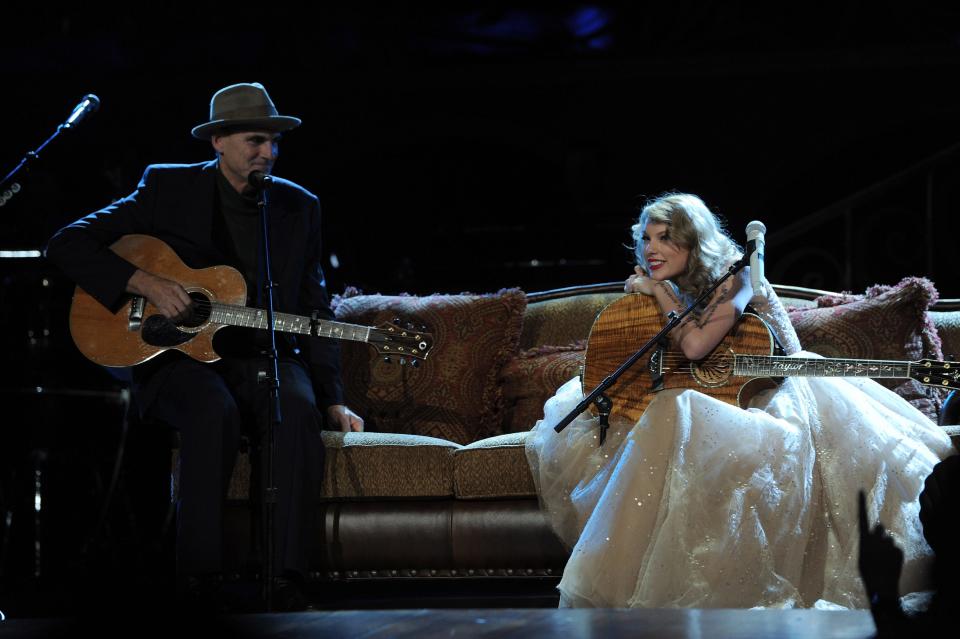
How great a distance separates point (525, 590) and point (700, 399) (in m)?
1.15

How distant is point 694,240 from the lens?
3.91 meters

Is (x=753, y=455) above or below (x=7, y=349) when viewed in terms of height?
below

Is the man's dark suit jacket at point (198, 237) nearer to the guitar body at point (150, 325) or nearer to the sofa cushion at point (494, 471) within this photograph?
the guitar body at point (150, 325)

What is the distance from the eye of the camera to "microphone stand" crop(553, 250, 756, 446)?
10.5ft

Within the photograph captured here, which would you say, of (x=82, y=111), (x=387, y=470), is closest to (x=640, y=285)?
(x=387, y=470)

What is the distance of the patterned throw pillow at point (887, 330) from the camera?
422 centimetres

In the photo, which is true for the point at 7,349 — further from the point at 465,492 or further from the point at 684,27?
the point at 684,27

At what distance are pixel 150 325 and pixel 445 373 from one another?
47.2 inches

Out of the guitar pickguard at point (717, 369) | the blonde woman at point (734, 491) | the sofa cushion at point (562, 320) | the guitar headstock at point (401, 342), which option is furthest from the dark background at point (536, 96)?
the blonde woman at point (734, 491)

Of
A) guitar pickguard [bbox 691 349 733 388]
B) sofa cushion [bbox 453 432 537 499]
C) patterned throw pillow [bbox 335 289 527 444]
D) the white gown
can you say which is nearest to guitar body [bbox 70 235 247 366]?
patterned throw pillow [bbox 335 289 527 444]

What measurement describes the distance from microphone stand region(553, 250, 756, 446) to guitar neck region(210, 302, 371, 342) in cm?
88

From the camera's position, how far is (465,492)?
3.85 m

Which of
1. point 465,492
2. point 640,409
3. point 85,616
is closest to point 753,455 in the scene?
point 640,409

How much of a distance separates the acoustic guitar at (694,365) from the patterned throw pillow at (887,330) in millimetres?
664
